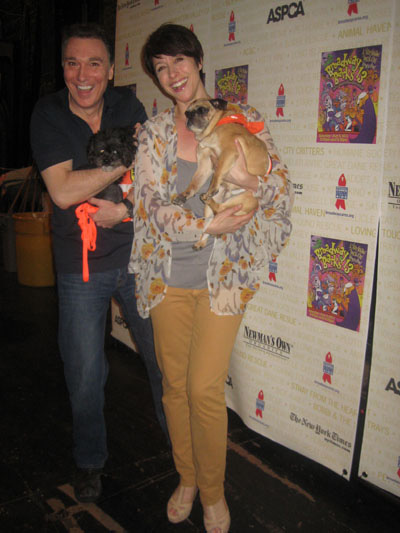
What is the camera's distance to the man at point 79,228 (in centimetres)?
183

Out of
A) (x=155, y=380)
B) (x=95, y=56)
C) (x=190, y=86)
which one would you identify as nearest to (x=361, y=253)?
(x=190, y=86)

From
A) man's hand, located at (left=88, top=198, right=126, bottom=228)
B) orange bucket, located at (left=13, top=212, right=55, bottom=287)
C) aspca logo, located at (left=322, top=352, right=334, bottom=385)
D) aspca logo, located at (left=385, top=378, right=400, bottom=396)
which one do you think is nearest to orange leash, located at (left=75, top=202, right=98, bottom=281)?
man's hand, located at (left=88, top=198, right=126, bottom=228)

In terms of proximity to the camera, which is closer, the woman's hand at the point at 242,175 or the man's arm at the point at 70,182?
the woman's hand at the point at 242,175

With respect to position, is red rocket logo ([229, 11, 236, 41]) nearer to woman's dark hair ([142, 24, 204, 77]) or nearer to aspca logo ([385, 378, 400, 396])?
woman's dark hair ([142, 24, 204, 77])

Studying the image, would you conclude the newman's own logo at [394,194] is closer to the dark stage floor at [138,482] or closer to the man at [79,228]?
the man at [79,228]

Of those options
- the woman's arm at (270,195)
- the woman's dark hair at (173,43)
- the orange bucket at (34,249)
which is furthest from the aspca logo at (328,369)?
the orange bucket at (34,249)

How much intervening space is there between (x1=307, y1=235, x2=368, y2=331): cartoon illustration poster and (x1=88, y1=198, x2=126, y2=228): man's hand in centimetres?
100

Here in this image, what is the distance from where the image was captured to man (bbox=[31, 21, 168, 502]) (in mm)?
1831

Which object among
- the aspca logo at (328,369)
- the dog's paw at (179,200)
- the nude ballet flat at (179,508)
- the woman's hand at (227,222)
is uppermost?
the dog's paw at (179,200)

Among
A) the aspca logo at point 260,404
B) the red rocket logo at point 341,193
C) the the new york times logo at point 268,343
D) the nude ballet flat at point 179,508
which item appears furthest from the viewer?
the aspca logo at point 260,404

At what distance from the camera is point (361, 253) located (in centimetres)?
201

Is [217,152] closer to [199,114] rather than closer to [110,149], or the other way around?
[199,114]

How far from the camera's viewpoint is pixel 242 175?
5.37 feet

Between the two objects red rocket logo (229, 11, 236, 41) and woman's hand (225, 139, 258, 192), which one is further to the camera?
red rocket logo (229, 11, 236, 41)
